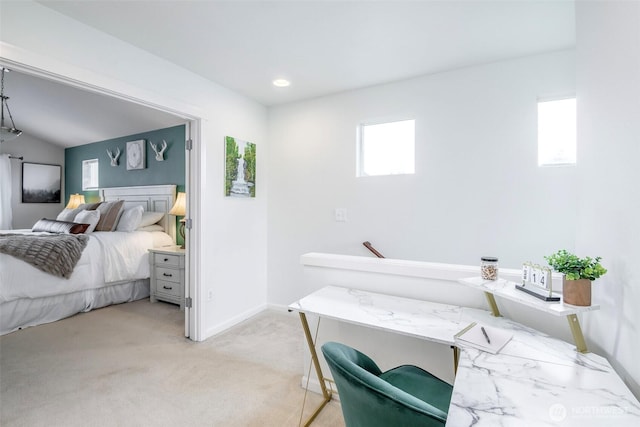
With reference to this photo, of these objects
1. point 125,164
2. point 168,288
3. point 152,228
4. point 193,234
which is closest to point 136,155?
point 125,164

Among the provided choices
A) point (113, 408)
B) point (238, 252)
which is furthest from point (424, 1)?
point (113, 408)

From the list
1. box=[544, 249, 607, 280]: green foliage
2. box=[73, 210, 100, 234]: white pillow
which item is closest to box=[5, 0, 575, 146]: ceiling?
box=[544, 249, 607, 280]: green foliage

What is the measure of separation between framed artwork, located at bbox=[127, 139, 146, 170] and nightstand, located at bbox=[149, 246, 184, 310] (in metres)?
1.68

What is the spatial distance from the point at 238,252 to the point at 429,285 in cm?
203

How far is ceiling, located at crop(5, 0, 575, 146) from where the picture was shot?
173 cm

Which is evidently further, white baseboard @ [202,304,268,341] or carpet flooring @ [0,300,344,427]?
white baseboard @ [202,304,268,341]

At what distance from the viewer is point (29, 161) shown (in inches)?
223

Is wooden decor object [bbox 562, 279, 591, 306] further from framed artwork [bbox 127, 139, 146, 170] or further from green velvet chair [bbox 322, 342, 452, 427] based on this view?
framed artwork [bbox 127, 139, 146, 170]

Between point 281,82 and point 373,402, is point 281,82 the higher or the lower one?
the higher one

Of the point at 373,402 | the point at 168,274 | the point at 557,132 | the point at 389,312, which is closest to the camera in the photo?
the point at 373,402

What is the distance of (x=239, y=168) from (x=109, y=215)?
2419mm

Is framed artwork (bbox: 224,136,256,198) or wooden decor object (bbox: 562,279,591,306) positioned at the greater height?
framed artwork (bbox: 224,136,256,198)

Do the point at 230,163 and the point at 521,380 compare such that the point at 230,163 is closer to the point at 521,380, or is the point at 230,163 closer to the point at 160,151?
the point at 160,151

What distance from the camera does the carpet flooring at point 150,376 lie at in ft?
5.52
